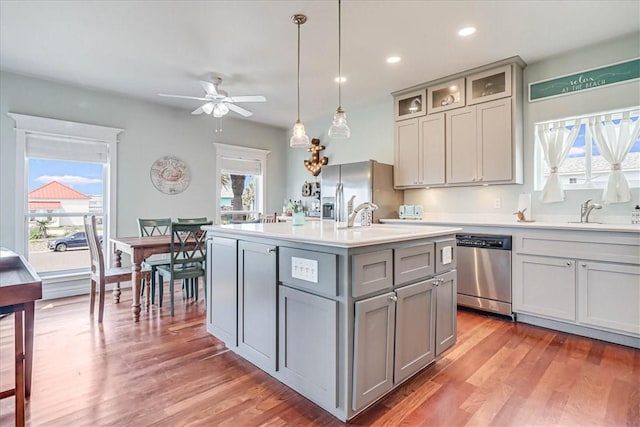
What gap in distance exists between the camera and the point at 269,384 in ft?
6.75

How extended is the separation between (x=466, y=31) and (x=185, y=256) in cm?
359

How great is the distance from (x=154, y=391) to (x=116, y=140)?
3.74m

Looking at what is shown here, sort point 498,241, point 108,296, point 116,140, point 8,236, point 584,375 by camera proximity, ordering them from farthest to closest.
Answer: point 116,140
point 108,296
point 8,236
point 498,241
point 584,375

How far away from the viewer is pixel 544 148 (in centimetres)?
347

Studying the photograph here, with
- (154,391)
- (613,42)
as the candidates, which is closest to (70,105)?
(154,391)

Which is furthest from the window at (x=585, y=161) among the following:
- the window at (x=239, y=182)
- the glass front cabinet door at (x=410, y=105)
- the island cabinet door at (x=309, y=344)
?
the window at (x=239, y=182)

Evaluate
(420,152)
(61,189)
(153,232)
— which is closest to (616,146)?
(420,152)

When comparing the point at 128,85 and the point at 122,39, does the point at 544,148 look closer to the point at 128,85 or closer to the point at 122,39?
the point at 122,39

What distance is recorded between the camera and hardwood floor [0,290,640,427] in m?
1.73

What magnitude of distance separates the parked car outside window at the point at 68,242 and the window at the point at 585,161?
5646mm

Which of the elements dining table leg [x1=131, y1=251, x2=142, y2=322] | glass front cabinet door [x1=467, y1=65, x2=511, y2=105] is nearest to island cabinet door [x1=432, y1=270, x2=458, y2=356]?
glass front cabinet door [x1=467, y1=65, x2=511, y2=105]

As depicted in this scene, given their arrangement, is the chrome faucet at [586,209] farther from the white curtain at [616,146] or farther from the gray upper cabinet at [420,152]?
the gray upper cabinet at [420,152]

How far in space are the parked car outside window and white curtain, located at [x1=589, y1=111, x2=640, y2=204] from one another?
5.96m

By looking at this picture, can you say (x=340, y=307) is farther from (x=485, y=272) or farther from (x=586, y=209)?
(x=586, y=209)
